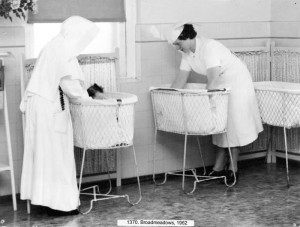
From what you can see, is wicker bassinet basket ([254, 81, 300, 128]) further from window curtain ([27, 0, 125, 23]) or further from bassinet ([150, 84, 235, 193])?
window curtain ([27, 0, 125, 23])

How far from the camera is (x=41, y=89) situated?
4.48 metres

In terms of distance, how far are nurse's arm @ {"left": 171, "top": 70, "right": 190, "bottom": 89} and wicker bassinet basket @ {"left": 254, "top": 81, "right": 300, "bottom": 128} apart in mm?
627

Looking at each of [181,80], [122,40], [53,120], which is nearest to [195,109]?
[181,80]

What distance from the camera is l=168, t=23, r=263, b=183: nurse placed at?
5375 millimetres

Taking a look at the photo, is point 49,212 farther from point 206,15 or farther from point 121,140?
point 206,15

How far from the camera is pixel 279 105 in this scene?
548 cm

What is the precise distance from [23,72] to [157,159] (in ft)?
5.32

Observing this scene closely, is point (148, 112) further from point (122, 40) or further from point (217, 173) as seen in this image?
point (217, 173)

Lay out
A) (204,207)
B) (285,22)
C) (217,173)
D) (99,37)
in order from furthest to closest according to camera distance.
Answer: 1. (285,22)
2. (217,173)
3. (99,37)
4. (204,207)

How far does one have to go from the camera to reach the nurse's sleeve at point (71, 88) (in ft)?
14.8

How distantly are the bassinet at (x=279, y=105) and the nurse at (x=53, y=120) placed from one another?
172 cm

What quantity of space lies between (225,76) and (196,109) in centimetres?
58

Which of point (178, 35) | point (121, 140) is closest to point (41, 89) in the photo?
point (121, 140)

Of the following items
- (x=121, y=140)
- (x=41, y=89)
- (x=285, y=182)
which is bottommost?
(x=285, y=182)
